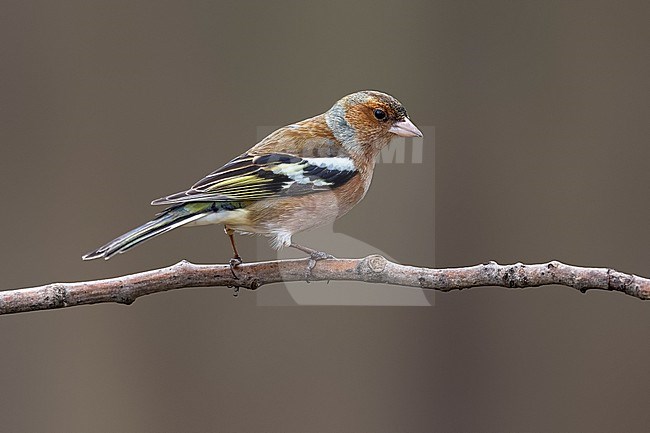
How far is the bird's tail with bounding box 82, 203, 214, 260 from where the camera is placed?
1.80 meters

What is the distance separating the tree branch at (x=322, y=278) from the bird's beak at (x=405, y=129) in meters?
0.35

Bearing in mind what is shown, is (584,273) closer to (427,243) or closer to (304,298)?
(304,298)

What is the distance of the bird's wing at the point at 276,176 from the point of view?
2176mm

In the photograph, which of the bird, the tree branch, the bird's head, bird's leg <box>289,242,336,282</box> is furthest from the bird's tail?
the bird's head

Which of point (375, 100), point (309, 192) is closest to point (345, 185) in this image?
point (309, 192)

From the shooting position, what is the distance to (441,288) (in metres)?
1.79

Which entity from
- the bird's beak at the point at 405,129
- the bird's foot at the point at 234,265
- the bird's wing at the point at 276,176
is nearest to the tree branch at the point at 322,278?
the bird's foot at the point at 234,265

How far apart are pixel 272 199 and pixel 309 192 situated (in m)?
0.10

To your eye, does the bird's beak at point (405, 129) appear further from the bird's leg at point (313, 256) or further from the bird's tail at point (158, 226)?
the bird's tail at point (158, 226)

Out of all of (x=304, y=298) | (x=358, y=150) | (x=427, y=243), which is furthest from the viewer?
(x=427, y=243)

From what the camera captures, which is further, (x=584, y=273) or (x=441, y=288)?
(x=441, y=288)

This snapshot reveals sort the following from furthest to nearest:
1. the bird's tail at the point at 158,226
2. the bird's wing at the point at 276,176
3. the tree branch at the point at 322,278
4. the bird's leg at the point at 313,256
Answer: the bird's wing at the point at 276,176, the bird's leg at the point at 313,256, the bird's tail at the point at 158,226, the tree branch at the point at 322,278

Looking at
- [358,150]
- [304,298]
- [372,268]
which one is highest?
[358,150]

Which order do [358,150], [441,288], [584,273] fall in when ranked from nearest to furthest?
[584,273] < [441,288] < [358,150]
